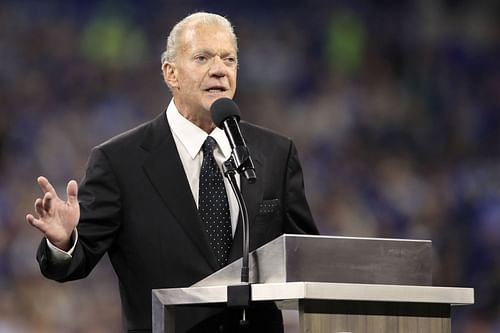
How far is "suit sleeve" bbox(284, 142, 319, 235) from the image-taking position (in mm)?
2686

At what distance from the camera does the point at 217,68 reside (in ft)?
8.57

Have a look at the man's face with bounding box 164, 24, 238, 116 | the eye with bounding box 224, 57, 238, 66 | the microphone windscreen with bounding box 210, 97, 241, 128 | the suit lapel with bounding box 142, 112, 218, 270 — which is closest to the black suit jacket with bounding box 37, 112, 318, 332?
the suit lapel with bounding box 142, 112, 218, 270

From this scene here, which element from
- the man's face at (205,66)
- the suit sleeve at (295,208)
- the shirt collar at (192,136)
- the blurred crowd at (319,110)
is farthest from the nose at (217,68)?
the blurred crowd at (319,110)

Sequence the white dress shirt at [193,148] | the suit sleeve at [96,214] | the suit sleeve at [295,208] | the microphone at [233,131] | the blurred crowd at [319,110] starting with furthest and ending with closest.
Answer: the blurred crowd at [319,110], the suit sleeve at [295,208], the white dress shirt at [193,148], the suit sleeve at [96,214], the microphone at [233,131]

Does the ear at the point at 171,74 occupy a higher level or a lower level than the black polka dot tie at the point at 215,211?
higher

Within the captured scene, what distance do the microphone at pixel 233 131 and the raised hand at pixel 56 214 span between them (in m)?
0.33

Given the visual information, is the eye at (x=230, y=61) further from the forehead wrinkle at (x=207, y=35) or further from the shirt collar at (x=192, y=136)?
the shirt collar at (x=192, y=136)

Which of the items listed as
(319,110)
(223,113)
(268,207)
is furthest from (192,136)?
(319,110)

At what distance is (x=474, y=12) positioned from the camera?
5797 mm

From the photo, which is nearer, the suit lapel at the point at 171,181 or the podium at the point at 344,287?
the podium at the point at 344,287

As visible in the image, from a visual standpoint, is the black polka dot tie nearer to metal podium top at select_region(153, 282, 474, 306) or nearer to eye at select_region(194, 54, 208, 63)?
eye at select_region(194, 54, 208, 63)

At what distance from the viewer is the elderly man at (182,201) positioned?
2443mm

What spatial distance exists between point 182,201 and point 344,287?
688 millimetres

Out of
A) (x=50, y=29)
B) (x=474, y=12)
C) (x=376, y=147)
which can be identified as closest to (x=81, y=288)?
(x=50, y=29)
